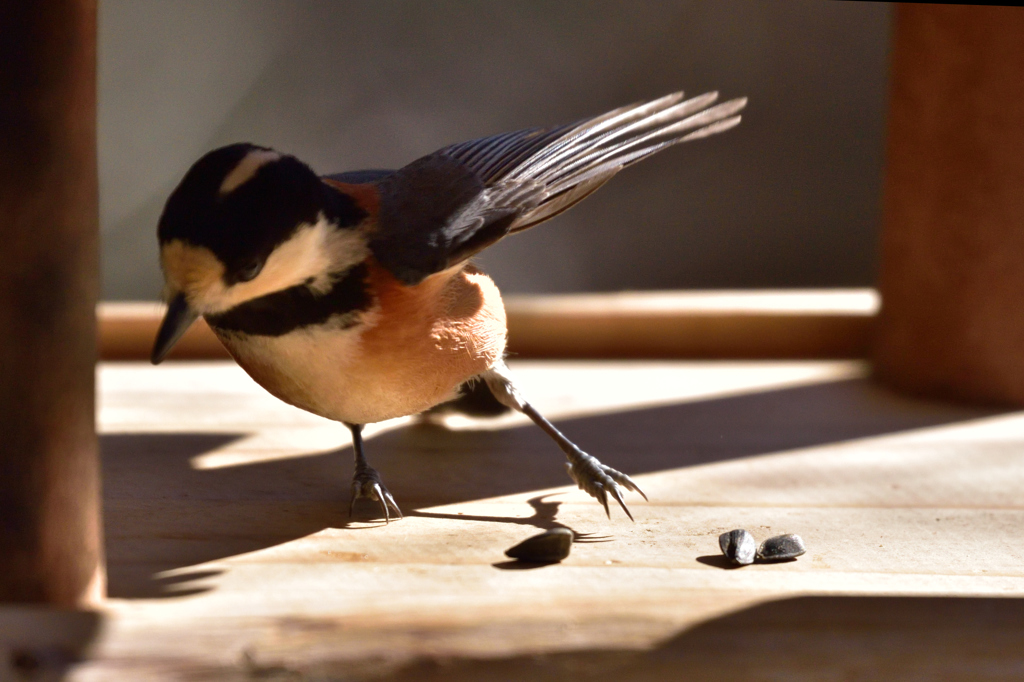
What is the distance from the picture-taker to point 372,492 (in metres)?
1.31

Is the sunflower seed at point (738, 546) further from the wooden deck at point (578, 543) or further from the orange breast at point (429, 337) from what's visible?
the orange breast at point (429, 337)

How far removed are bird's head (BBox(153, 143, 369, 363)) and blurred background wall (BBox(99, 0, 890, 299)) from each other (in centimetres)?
251

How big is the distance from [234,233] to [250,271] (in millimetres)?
47

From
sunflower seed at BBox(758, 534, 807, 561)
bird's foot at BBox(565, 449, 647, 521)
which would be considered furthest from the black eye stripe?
sunflower seed at BBox(758, 534, 807, 561)

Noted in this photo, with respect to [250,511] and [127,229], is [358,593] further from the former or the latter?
[127,229]

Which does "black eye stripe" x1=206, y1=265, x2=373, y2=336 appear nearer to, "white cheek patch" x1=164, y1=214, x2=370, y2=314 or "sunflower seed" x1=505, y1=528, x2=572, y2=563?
"white cheek patch" x1=164, y1=214, x2=370, y2=314

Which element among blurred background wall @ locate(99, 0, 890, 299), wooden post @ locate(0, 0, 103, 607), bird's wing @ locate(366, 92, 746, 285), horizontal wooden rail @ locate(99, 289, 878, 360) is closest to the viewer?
wooden post @ locate(0, 0, 103, 607)

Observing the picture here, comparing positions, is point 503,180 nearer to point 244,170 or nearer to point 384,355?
point 384,355

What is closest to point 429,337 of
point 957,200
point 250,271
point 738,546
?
point 250,271

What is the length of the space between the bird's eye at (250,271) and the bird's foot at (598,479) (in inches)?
21.3

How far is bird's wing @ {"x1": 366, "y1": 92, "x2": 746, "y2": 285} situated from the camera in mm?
1250

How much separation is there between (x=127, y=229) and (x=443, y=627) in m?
3.13

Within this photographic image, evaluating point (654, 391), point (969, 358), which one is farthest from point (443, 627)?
point (969, 358)

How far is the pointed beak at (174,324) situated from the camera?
3.45 ft
